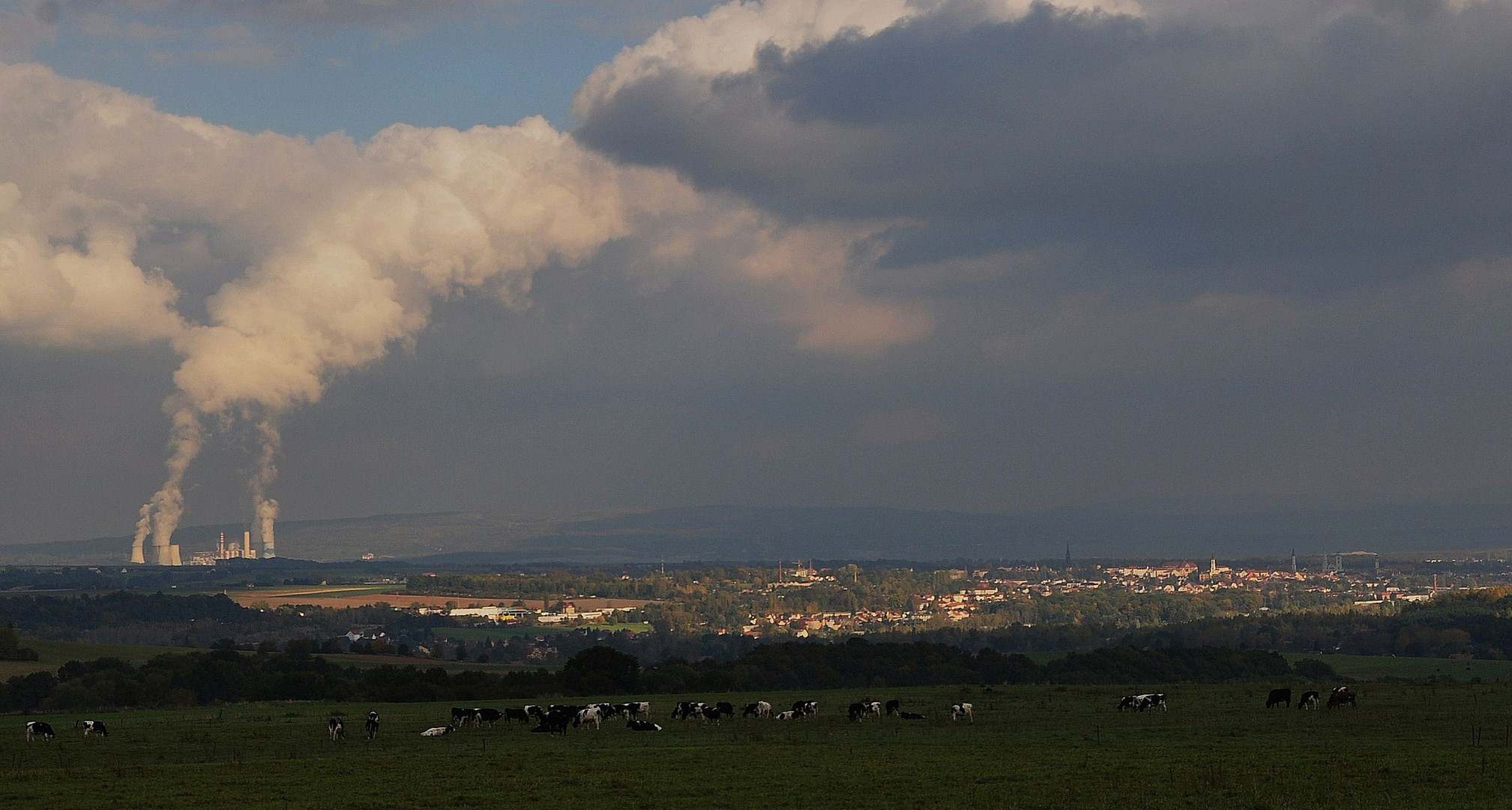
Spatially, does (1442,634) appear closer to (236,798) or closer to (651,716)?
(651,716)

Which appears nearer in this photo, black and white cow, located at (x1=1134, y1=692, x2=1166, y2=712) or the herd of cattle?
the herd of cattle

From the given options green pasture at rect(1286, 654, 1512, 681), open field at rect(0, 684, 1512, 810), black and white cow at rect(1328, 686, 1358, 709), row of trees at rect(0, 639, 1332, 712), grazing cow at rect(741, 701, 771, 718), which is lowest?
green pasture at rect(1286, 654, 1512, 681)

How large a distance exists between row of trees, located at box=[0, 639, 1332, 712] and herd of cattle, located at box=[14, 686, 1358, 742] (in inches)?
876

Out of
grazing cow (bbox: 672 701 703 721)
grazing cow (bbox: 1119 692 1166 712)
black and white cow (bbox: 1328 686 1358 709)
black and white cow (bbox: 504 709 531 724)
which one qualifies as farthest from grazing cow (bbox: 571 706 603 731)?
black and white cow (bbox: 1328 686 1358 709)

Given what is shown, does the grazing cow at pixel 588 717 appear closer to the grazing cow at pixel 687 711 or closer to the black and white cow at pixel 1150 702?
the grazing cow at pixel 687 711

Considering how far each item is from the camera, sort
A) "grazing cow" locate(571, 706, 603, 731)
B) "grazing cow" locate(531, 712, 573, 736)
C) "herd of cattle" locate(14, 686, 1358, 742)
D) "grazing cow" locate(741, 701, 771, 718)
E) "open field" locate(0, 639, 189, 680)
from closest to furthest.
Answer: "grazing cow" locate(531, 712, 573, 736) → "herd of cattle" locate(14, 686, 1358, 742) → "grazing cow" locate(571, 706, 603, 731) → "grazing cow" locate(741, 701, 771, 718) → "open field" locate(0, 639, 189, 680)

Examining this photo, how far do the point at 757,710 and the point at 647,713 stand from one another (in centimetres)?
553

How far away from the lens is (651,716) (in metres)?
70.2

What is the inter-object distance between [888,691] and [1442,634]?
365ft

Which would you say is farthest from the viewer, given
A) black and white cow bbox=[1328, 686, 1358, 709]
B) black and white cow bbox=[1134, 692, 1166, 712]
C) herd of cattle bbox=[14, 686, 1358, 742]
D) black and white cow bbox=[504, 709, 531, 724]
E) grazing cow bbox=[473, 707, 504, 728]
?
black and white cow bbox=[1134, 692, 1166, 712]

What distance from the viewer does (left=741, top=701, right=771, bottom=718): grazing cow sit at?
68188mm

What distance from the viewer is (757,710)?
6862 centimetres

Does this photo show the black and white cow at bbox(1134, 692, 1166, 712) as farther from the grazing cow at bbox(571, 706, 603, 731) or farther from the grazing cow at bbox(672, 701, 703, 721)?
the grazing cow at bbox(571, 706, 603, 731)

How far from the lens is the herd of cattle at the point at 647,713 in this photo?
2383 inches
